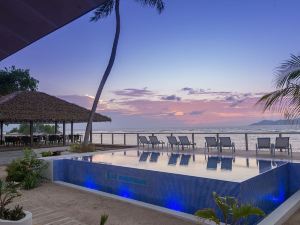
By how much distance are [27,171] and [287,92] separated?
281 inches

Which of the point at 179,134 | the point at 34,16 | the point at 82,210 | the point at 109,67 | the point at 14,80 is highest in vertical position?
the point at 14,80

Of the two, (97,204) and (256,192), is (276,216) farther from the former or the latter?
(97,204)

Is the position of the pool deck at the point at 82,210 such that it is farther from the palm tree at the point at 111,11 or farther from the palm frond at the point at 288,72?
the palm tree at the point at 111,11

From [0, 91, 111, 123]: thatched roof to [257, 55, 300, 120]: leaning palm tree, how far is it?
43.4 feet

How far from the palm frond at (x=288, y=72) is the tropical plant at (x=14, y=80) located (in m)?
29.3

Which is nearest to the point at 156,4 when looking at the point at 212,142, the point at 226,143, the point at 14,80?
the point at 212,142

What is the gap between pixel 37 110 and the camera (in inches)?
687

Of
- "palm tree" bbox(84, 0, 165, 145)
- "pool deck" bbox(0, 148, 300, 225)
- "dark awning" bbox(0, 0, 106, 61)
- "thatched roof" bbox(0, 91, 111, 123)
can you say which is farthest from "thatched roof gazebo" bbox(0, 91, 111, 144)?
"dark awning" bbox(0, 0, 106, 61)

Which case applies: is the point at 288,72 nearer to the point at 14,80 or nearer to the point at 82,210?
the point at 82,210

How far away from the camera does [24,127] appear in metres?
43.4

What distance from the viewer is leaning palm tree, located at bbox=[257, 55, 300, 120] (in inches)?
Answer: 216

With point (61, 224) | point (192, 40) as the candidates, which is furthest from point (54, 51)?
point (61, 224)

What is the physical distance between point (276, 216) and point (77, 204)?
392cm

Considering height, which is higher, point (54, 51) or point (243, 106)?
point (54, 51)
